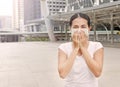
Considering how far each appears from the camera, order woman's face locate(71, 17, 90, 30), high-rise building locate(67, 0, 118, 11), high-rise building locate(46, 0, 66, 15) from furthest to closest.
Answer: high-rise building locate(46, 0, 66, 15), high-rise building locate(67, 0, 118, 11), woman's face locate(71, 17, 90, 30)

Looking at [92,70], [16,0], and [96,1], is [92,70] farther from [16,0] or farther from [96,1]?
[16,0]

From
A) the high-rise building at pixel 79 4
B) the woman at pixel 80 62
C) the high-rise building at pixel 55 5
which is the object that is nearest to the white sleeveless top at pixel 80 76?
the woman at pixel 80 62

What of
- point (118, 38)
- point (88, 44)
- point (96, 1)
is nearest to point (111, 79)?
point (88, 44)

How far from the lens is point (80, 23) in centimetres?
255

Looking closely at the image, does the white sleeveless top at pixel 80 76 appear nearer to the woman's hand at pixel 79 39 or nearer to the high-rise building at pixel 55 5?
the woman's hand at pixel 79 39

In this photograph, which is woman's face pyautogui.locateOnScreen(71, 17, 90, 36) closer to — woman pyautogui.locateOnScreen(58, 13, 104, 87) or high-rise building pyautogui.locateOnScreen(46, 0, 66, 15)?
woman pyautogui.locateOnScreen(58, 13, 104, 87)

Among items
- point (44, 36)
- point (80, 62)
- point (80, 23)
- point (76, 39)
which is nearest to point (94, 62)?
point (80, 62)

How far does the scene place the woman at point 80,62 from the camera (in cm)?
243

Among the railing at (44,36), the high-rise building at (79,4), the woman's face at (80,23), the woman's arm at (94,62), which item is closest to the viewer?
the woman's arm at (94,62)

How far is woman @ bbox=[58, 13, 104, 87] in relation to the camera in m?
2.43

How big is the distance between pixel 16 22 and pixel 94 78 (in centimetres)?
18546

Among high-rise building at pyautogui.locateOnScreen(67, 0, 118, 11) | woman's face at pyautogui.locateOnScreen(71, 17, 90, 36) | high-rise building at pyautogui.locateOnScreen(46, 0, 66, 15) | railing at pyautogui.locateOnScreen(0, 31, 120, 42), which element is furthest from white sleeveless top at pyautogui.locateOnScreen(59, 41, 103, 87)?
high-rise building at pyautogui.locateOnScreen(46, 0, 66, 15)

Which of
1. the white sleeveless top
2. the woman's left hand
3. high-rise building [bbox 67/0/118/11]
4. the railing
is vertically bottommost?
the railing

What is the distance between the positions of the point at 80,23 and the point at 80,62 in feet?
1.06
